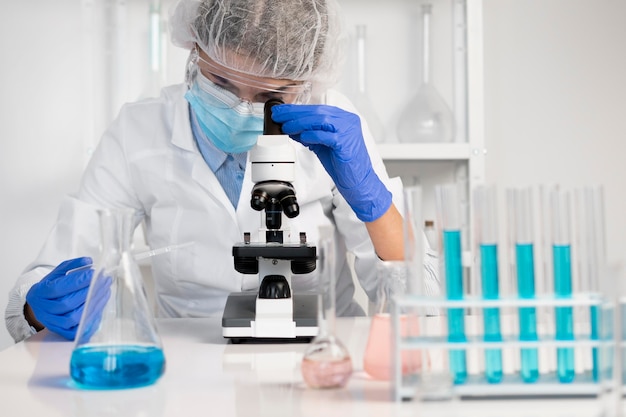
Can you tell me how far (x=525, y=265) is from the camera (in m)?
0.88

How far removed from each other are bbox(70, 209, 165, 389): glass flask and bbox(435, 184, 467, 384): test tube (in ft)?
1.38

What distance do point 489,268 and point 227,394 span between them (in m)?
0.40

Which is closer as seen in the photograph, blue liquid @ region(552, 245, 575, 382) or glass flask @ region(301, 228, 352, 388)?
blue liquid @ region(552, 245, 575, 382)

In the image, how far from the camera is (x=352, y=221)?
193 cm

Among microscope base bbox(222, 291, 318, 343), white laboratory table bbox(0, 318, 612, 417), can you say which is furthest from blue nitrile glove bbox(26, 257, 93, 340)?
microscope base bbox(222, 291, 318, 343)

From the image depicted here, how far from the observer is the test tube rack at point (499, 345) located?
2.77 ft

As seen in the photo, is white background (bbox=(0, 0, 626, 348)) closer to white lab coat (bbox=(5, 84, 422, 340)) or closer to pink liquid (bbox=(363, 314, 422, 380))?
white lab coat (bbox=(5, 84, 422, 340))

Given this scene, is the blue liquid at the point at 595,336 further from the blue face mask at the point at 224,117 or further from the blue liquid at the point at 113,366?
the blue face mask at the point at 224,117

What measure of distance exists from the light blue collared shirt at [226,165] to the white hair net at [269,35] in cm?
27

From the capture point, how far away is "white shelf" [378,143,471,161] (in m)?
2.42

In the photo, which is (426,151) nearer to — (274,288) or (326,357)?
(274,288)

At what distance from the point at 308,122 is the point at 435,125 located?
3.41 ft

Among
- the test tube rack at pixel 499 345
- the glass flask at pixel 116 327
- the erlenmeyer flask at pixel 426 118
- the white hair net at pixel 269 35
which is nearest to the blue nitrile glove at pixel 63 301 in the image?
the glass flask at pixel 116 327

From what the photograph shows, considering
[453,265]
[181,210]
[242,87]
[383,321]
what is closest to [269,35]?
[242,87]
